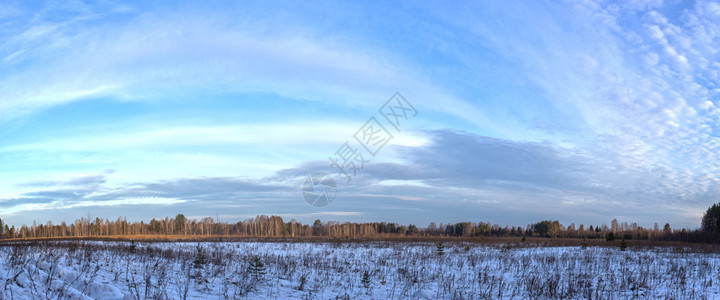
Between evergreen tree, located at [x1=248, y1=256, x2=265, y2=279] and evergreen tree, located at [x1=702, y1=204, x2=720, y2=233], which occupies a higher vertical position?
evergreen tree, located at [x1=248, y1=256, x2=265, y2=279]

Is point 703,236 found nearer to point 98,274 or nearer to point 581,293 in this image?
point 581,293

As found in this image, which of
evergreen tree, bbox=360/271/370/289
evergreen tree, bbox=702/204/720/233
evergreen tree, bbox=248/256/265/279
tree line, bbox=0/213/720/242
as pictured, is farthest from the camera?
tree line, bbox=0/213/720/242

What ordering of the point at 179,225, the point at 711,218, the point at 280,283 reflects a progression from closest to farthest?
the point at 280,283, the point at 711,218, the point at 179,225

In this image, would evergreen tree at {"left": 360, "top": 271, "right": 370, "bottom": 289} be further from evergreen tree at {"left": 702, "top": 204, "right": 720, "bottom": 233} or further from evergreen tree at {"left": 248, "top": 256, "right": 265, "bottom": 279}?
evergreen tree at {"left": 702, "top": 204, "right": 720, "bottom": 233}

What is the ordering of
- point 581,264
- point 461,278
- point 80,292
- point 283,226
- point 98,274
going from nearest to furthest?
1. point 80,292
2. point 98,274
3. point 461,278
4. point 581,264
5. point 283,226

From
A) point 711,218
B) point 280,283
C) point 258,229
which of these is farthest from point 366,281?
point 258,229

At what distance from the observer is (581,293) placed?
1037cm

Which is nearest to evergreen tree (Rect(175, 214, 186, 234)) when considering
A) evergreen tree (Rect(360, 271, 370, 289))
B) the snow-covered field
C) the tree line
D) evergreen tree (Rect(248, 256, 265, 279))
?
the tree line

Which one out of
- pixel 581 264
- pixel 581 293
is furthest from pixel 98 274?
pixel 581 264

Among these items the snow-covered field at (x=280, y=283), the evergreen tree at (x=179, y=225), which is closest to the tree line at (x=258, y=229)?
the evergreen tree at (x=179, y=225)

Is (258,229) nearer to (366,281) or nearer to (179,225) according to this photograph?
(179,225)

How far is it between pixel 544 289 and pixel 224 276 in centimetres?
895

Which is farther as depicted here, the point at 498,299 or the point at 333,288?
the point at 333,288

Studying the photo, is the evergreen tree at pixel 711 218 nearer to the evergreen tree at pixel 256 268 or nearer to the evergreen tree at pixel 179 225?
the evergreen tree at pixel 256 268
